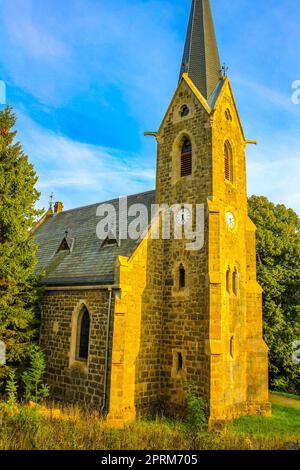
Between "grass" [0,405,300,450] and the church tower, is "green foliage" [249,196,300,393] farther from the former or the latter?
"grass" [0,405,300,450]

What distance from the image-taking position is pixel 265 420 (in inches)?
587

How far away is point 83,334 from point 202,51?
1489cm

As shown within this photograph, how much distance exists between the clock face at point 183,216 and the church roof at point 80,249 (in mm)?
1705

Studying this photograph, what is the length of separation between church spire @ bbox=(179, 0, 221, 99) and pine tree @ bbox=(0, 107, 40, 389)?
29.4 feet

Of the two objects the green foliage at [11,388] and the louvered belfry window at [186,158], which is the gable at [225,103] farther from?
the green foliage at [11,388]

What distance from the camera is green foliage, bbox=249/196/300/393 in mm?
22703

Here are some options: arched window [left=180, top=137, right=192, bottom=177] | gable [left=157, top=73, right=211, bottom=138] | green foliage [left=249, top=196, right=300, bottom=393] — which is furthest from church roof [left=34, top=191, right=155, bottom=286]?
green foliage [left=249, top=196, right=300, bottom=393]

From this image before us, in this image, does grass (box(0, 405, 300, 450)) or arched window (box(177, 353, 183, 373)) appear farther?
arched window (box(177, 353, 183, 373))

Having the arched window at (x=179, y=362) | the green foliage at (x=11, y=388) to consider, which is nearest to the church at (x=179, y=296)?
the arched window at (x=179, y=362)

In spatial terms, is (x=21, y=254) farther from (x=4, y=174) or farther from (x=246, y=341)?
(x=246, y=341)

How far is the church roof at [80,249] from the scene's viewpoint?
52.4ft

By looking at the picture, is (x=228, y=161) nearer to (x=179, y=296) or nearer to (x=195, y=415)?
(x=179, y=296)

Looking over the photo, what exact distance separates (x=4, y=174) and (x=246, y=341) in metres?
12.9
